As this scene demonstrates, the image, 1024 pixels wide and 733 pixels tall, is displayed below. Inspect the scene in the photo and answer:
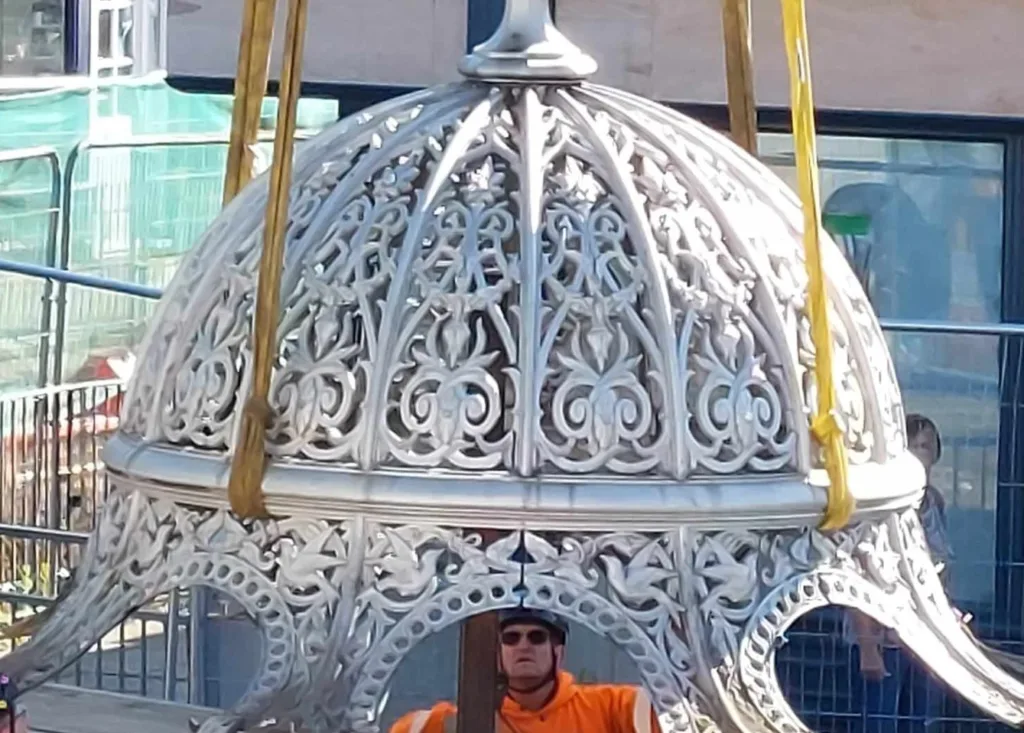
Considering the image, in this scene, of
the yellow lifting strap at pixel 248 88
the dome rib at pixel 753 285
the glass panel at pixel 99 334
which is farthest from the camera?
the glass panel at pixel 99 334

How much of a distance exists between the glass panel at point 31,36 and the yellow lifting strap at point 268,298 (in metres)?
10.1

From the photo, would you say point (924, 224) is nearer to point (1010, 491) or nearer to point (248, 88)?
point (1010, 491)

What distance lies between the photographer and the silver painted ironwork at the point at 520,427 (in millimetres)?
1813

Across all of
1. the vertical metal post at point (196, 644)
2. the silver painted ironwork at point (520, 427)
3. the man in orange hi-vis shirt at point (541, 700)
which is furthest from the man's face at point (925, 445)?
the silver painted ironwork at point (520, 427)

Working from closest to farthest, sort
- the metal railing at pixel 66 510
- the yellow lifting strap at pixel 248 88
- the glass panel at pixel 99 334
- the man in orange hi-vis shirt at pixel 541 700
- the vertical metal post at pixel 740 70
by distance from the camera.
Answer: the yellow lifting strap at pixel 248 88 → the vertical metal post at pixel 740 70 → the man in orange hi-vis shirt at pixel 541 700 → the metal railing at pixel 66 510 → the glass panel at pixel 99 334

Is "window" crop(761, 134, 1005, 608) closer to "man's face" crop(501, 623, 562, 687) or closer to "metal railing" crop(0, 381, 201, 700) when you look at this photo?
"metal railing" crop(0, 381, 201, 700)

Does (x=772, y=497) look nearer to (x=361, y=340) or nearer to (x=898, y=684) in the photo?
(x=361, y=340)

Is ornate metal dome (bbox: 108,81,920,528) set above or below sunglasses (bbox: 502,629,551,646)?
above

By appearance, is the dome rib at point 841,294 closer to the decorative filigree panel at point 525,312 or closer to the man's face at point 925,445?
the decorative filigree panel at point 525,312

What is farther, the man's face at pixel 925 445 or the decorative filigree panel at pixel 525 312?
the man's face at pixel 925 445

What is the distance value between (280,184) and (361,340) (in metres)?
0.15

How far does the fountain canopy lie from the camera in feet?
6.03

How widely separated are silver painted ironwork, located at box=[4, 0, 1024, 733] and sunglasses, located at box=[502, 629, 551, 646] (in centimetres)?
110

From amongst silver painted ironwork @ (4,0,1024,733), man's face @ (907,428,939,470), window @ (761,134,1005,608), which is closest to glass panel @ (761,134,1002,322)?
window @ (761,134,1005,608)
